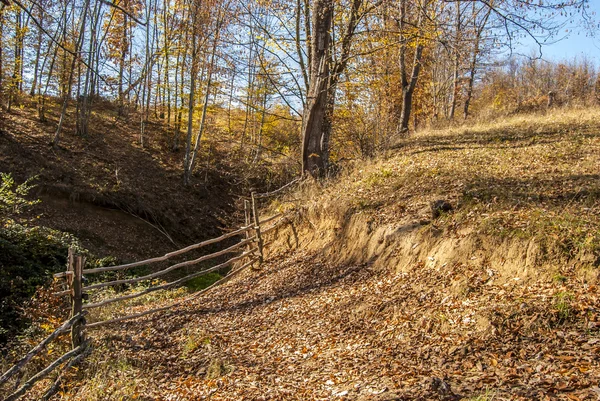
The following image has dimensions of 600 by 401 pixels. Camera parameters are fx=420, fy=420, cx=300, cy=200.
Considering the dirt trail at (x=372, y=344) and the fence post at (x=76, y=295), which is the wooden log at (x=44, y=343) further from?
the dirt trail at (x=372, y=344)

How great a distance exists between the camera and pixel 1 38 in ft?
65.5

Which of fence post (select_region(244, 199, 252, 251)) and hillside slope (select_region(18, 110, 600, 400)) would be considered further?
fence post (select_region(244, 199, 252, 251))

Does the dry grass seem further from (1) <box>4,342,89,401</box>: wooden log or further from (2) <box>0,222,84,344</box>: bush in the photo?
(2) <box>0,222,84,344</box>: bush

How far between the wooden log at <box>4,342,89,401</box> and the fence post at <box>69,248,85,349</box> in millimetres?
151

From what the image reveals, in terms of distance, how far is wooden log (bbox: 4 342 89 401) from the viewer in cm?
491

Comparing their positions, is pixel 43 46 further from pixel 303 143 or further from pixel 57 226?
pixel 303 143

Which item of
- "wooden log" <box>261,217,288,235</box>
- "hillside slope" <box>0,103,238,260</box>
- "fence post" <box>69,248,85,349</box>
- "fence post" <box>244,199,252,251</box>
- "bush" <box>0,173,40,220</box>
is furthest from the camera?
"hillside slope" <box>0,103,238,260</box>

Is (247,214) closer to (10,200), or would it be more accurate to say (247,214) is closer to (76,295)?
(76,295)

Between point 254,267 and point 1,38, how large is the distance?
18839 millimetres

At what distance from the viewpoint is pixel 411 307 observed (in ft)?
18.8

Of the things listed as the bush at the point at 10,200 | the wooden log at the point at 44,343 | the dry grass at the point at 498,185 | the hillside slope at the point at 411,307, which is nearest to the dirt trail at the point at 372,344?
the hillside slope at the point at 411,307

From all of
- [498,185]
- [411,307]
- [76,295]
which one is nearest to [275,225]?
[76,295]

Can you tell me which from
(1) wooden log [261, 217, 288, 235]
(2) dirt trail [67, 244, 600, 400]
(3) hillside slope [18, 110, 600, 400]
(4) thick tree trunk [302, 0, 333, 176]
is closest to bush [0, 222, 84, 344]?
(3) hillside slope [18, 110, 600, 400]

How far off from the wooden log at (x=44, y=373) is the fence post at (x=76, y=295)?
15cm
